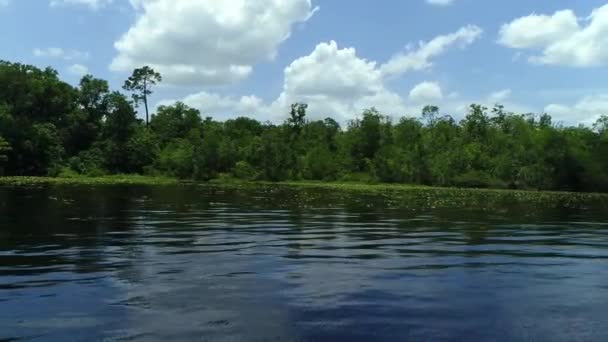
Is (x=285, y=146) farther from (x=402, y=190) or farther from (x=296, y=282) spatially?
(x=296, y=282)

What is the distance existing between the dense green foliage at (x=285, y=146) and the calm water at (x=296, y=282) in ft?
224

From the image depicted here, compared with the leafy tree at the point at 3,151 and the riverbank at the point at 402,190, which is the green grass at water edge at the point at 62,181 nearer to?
the riverbank at the point at 402,190

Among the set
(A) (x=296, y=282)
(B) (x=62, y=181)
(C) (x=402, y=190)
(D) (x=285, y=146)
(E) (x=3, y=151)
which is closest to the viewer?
(A) (x=296, y=282)

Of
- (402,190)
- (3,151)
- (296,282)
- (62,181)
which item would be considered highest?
(3,151)

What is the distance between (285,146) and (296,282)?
303 feet

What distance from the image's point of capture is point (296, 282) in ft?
41.5

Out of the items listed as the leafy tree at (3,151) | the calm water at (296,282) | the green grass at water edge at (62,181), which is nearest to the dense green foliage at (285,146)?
the leafy tree at (3,151)

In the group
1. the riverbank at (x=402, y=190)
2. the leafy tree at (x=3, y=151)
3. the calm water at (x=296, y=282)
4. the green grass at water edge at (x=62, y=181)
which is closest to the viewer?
the calm water at (x=296, y=282)

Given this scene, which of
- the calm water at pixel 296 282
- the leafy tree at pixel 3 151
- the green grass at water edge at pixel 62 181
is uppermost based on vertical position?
the leafy tree at pixel 3 151

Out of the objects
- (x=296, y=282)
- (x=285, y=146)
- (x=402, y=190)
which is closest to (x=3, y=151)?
(x=285, y=146)

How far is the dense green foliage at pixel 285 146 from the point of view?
88688mm

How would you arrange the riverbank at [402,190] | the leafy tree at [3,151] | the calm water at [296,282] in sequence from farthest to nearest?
the leafy tree at [3,151] < the riverbank at [402,190] < the calm water at [296,282]

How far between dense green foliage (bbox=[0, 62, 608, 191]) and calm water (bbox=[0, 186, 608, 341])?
68.2 m

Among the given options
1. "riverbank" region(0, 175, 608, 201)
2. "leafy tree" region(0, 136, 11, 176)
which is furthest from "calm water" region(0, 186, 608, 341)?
"leafy tree" region(0, 136, 11, 176)
